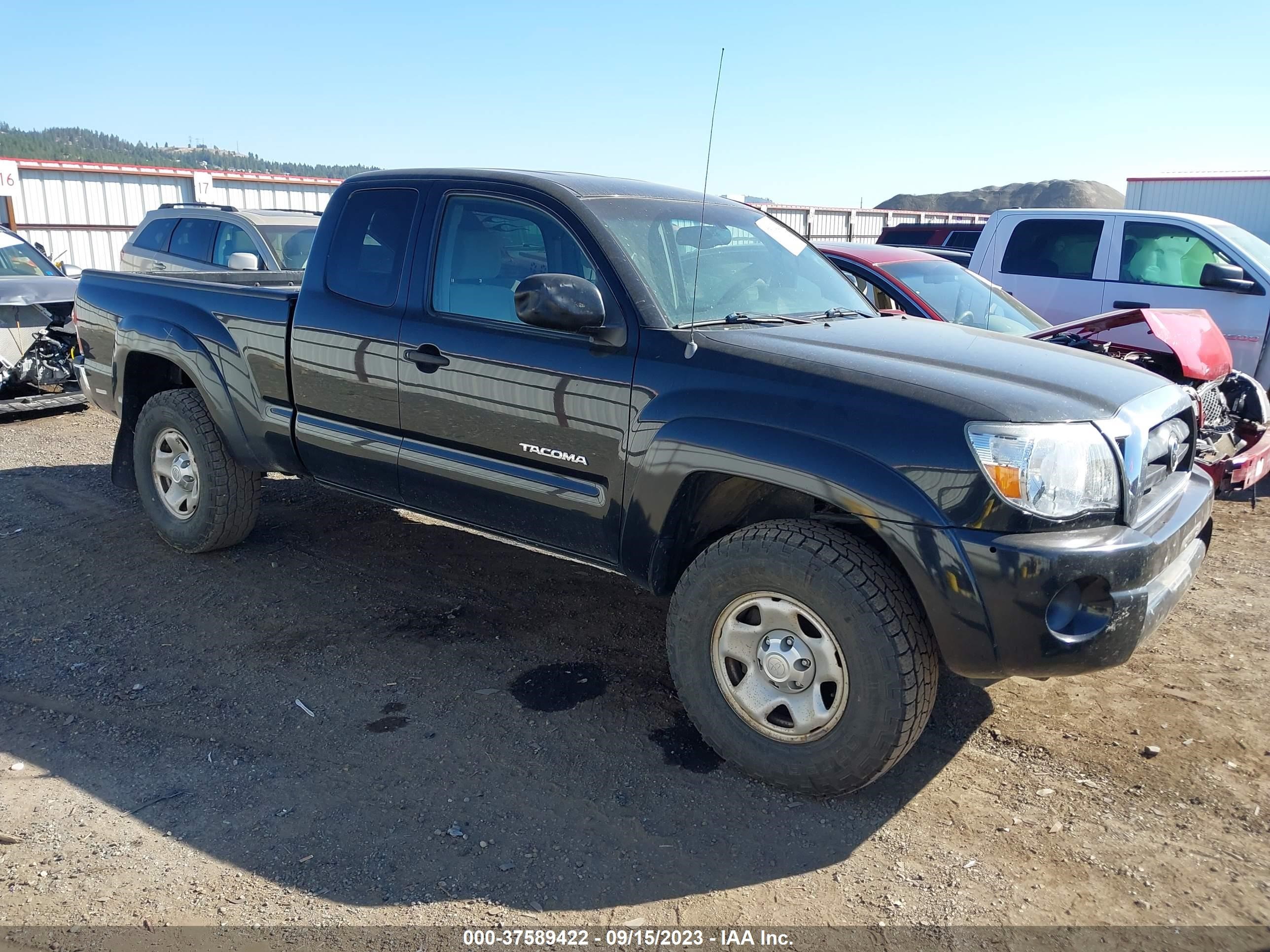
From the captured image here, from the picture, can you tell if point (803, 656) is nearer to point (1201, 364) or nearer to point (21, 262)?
point (1201, 364)

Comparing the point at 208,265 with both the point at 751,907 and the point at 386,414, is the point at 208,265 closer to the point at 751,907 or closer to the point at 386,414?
the point at 386,414

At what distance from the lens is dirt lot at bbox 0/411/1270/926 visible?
2844 mm

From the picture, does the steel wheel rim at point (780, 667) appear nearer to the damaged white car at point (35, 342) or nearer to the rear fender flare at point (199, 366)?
the rear fender flare at point (199, 366)

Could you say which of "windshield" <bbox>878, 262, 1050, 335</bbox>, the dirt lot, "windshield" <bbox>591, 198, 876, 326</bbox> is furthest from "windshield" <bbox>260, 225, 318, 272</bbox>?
"windshield" <bbox>591, 198, 876, 326</bbox>

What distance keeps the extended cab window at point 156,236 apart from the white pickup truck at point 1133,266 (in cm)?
857

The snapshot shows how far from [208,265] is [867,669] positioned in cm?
942

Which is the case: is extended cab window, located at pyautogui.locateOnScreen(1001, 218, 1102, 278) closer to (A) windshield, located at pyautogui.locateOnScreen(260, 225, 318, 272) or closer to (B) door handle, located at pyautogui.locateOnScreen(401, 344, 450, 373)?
(B) door handle, located at pyautogui.locateOnScreen(401, 344, 450, 373)

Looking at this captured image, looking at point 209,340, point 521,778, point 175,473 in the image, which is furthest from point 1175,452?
point 175,473

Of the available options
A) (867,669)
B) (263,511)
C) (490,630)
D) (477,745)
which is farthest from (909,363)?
(263,511)

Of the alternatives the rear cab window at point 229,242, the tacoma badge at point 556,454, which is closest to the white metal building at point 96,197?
the rear cab window at point 229,242

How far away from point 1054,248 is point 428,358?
691cm

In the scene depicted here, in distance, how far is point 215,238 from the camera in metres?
10.5

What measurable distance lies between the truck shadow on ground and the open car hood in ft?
9.79

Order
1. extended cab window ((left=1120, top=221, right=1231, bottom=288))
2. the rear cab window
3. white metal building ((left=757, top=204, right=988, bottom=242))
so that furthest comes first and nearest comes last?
white metal building ((left=757, top=204, right=988, bottom=242))
the rear cab window
extended cab window ((left=1120, top=221, right=1231, bottom=288))
